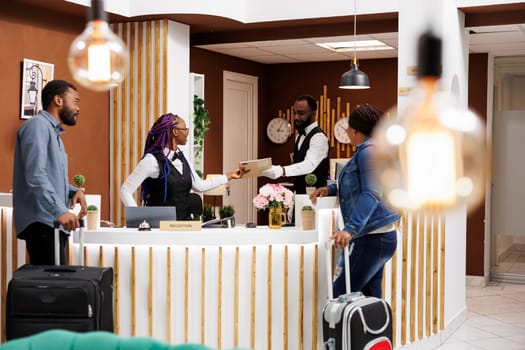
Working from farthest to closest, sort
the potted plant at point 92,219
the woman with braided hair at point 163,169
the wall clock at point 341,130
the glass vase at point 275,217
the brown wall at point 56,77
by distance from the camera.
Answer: the wall clock at point 341,130 → the brown wall at point 56,77 → the woman with braided hair at point 163,169 → the glass vase at point 275,217 → the potted plant at point 92,219

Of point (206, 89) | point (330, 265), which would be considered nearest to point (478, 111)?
point (206, 89)

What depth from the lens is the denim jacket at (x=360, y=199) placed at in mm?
4133

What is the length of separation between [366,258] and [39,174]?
70.1 inches

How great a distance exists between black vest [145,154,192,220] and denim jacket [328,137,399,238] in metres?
1.29

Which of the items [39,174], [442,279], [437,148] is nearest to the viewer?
[437,148]

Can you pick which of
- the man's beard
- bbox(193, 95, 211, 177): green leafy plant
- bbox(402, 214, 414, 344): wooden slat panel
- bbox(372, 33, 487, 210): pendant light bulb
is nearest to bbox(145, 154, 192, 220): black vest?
the man's beard

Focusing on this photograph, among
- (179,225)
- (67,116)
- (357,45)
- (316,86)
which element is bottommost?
(179,225)

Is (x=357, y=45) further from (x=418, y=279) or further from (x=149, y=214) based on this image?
(x=149, y=214)

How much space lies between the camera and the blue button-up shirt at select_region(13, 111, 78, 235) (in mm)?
3977

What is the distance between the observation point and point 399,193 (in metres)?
0.85

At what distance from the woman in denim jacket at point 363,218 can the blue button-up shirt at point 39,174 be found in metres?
1.46

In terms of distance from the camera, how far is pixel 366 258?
435 centimetres

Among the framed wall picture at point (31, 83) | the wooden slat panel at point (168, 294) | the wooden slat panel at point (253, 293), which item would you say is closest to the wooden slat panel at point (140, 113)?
the framed wall picture at point (31, 83)

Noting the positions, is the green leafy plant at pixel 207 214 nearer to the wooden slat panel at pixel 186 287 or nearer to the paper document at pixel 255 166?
the paper document at pixel 255 166
